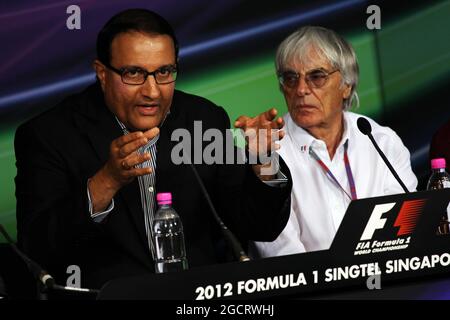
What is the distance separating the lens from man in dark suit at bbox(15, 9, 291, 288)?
9.52ft

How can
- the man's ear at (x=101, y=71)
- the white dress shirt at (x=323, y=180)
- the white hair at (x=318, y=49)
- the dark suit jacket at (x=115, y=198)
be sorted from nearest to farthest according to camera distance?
the dark suit jacket at (x=115, y=198)
the man's ear at (x=101, y=71)
the white dress shirt at (x=323, y=180)
the white hair at (x=318, y=49)

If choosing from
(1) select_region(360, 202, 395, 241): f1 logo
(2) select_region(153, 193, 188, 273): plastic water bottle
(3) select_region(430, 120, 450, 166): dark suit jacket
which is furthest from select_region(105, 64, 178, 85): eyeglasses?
(3) select_region(430, 120, 450, 166): dark suit jacket

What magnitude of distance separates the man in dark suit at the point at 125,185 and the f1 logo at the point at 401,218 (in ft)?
1.77

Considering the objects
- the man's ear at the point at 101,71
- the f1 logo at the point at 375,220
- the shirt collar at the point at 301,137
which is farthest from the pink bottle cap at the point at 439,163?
the man's ear at the point at 101,71

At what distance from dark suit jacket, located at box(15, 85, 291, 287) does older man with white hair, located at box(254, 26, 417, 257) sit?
0.43m

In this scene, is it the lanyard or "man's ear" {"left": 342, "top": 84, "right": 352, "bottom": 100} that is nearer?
the lanyard

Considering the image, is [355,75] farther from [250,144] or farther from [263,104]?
[250,144]

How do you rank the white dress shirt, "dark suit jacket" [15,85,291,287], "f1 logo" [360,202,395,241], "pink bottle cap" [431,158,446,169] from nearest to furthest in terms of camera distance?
"f1 logo" [360,202,395,241], "dark suit jacket" [15,85,291,287], "pink bottle cap" [431,158,446,169], the white dress shirt

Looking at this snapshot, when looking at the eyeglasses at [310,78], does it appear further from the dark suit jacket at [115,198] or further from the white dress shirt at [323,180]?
the dark suit jacket at [115,198]

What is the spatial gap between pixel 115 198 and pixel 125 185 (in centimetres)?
13

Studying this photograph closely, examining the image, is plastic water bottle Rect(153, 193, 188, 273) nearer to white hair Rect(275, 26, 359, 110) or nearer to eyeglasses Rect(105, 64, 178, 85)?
eyeglasses Rect(105, 64, 178, 85)

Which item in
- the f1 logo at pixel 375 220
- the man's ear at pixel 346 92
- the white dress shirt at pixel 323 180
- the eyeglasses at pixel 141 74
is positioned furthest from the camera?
the man's ear at pixel 346 92

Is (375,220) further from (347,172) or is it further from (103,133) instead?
(347,172)

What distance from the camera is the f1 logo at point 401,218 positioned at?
2.41 m
